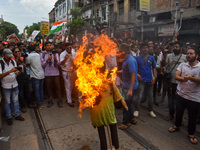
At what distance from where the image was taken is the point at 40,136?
392cm

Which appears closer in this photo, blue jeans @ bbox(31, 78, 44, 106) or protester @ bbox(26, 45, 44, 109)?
protester @ bbox(26, 45, 44, 109)

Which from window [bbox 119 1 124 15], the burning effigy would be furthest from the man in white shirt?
window [bbox 119 1 124 15]

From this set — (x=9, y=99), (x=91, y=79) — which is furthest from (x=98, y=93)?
(x=9, y=99)

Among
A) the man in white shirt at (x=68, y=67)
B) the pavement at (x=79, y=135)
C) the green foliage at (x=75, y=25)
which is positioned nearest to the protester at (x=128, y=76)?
the pavement at (x=79, y=135)

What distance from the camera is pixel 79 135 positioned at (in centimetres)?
389

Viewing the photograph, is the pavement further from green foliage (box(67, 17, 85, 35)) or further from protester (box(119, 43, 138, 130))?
green foliage (box(67, 17, 85, 35))

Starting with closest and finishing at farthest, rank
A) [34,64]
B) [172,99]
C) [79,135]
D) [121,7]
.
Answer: [79,135] < [172,99] < [34,64] < [121,7]

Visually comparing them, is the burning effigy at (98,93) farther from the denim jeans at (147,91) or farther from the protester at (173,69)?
the protester at (173,69)

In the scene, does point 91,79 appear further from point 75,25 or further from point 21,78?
point 75,25

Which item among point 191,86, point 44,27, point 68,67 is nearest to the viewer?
point 191,86

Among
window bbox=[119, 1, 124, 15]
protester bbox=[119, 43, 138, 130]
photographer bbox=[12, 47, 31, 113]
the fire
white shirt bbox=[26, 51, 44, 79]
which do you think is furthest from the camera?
window bbox=[119, 1, 124, 15]

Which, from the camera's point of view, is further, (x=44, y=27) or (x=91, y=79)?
(x=44, y=27)

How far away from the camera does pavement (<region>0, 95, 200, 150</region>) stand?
3.48 metres

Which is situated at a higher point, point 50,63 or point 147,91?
point 50,63
